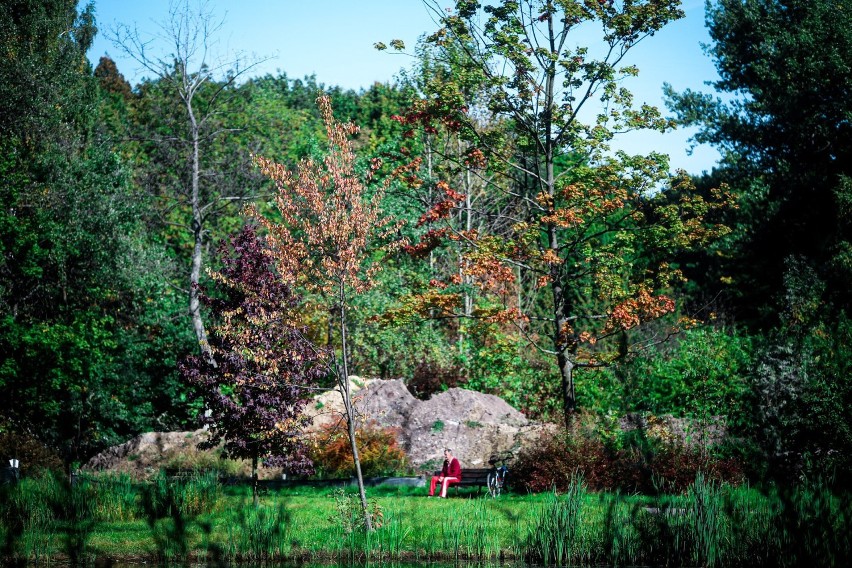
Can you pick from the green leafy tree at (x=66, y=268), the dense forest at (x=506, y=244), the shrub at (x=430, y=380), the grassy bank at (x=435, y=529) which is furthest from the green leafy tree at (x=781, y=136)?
the green leafy tree at (x=66, y=268)

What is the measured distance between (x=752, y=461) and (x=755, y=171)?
20.5m

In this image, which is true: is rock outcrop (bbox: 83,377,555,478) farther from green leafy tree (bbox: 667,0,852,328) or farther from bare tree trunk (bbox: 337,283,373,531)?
green leafy tree (bbox: 667,0,852,328)

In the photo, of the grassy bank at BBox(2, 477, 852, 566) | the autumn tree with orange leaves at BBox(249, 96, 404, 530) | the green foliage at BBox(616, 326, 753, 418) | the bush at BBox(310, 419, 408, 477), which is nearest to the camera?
the grassy bank at BBox(2, 477, 852, 566)

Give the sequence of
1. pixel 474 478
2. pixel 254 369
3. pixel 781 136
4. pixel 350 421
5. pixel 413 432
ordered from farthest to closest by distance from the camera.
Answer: pixel 781 136 < pixel 413 432 < pixel 474 478 < pixel 254 369 < pixel 350 421

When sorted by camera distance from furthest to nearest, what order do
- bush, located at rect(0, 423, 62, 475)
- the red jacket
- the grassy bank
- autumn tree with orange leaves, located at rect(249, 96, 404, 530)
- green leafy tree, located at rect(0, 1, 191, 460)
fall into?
green leafy tree, located at rect(0, 1, 191, 460) → bush, located at rect(0, 423, 62, 475) → the red jacket → autumn tree with orange leaves, located at rect(249, 96, 404, 530) → the grassy bank

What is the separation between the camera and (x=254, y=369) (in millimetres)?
16094

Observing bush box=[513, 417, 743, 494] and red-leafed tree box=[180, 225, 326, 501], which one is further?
red-leafed tree box=[180, 225, 326, 501]

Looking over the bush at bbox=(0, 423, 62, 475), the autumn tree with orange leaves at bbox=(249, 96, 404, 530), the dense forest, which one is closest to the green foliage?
the dense forest

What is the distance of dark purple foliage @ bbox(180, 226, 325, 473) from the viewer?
51.9 ft

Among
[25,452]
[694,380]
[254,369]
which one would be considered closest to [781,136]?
[694,380]

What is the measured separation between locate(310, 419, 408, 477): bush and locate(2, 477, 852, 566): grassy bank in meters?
5.76

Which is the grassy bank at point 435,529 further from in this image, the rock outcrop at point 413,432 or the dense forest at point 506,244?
A: the rock outcrop at point 413,432

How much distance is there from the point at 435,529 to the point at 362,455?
743 cm

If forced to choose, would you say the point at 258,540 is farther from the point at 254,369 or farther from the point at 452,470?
the point at 452,470
